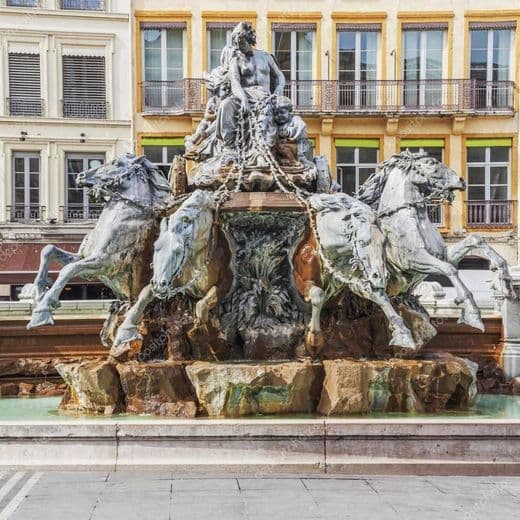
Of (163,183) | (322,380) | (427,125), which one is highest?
(427,125)

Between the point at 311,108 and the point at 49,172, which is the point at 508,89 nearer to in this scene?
the point at 311,108

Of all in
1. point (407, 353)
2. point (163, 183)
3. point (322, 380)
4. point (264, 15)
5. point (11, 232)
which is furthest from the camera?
point (264, 15)

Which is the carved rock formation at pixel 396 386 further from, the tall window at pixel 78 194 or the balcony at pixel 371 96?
the tall window at pixel 78 194

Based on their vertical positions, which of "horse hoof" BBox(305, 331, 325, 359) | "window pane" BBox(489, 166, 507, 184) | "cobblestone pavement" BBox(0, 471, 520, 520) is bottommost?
"cobblestone pavement" BBox(0, 471, 520, 520)

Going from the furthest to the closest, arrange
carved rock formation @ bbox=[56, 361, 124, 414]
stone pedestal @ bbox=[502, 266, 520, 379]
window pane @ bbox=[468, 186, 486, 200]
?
window pane @ bbox=[468, 186, 486, 200], stone pedestal @ bbox=[502, 266, 520, 379], carved rock formation @ bbox=[56, 361, 124, 414]

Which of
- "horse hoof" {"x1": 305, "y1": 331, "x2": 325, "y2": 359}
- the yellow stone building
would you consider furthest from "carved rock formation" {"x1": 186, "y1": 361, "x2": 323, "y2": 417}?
the yellow stone building

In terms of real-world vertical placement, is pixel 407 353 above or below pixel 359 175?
below

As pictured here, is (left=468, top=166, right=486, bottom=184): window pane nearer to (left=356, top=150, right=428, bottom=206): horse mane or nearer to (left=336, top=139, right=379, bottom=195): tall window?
(left=336, top=139, right=379, bottom=195): tall window

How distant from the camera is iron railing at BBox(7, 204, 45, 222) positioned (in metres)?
32.5

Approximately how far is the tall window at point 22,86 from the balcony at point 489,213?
16785 millimetres

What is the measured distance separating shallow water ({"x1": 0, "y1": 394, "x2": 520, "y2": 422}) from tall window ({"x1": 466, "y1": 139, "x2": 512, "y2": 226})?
21448 mm

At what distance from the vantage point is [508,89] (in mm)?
33594

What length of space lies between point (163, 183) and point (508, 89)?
24470mm

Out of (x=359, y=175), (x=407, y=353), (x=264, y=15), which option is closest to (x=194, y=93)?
(x=264, y=15)
